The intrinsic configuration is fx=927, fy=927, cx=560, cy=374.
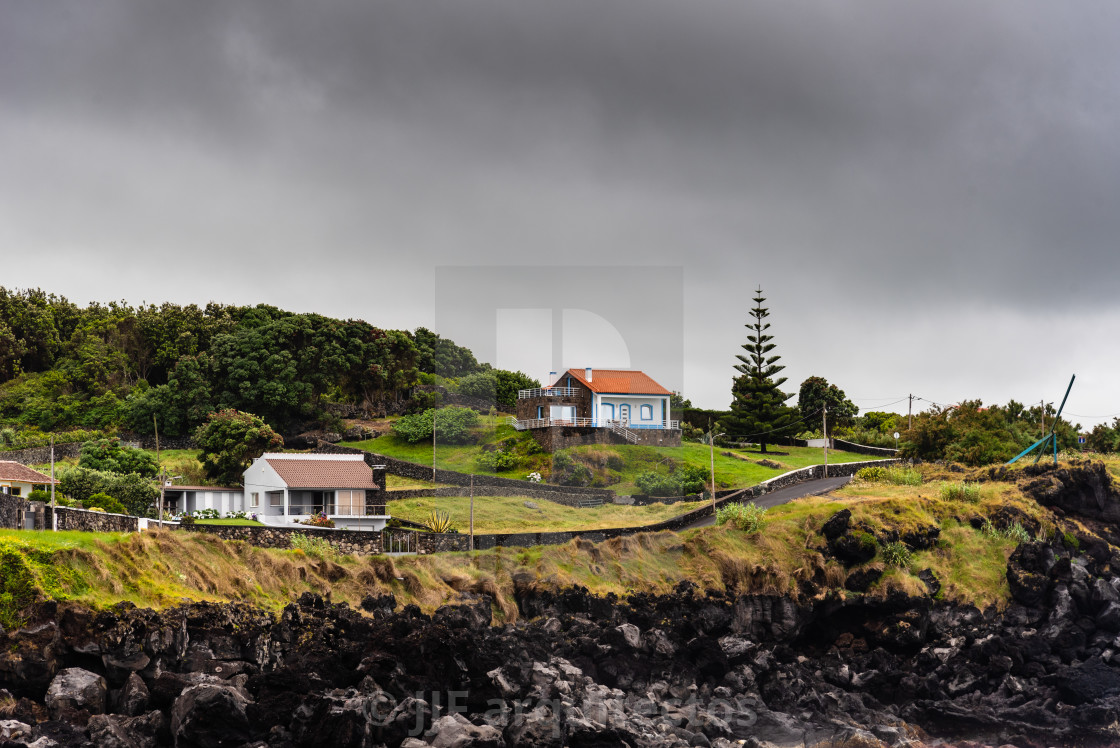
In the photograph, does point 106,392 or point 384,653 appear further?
point 106,392

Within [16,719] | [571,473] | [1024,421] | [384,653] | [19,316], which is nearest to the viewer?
[16,719]

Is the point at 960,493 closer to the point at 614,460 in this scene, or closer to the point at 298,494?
the point at 614,460

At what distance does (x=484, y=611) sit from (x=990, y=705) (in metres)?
13.5

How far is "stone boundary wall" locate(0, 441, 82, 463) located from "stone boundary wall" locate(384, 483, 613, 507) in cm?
1827

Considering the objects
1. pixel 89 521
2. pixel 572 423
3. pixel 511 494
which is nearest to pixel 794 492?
pixel 572 423

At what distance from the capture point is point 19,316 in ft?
212

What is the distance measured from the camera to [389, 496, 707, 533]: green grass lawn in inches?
1287

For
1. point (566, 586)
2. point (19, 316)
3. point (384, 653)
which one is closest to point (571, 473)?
point (566, 586)

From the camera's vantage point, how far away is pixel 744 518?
3164 centimetres

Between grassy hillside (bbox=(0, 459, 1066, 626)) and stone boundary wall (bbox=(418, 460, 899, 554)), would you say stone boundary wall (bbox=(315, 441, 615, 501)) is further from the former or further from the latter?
grassy hillside (bbox=(0, 459, 1066, 626))

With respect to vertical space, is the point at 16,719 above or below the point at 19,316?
below

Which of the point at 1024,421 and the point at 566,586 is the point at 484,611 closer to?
the point at 566,586

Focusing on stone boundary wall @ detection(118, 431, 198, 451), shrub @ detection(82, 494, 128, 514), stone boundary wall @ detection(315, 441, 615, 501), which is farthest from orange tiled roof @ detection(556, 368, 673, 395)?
stone boundary wall @ detection(118, 431, 198, 451)

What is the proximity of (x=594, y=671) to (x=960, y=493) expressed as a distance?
17245 millimetres
